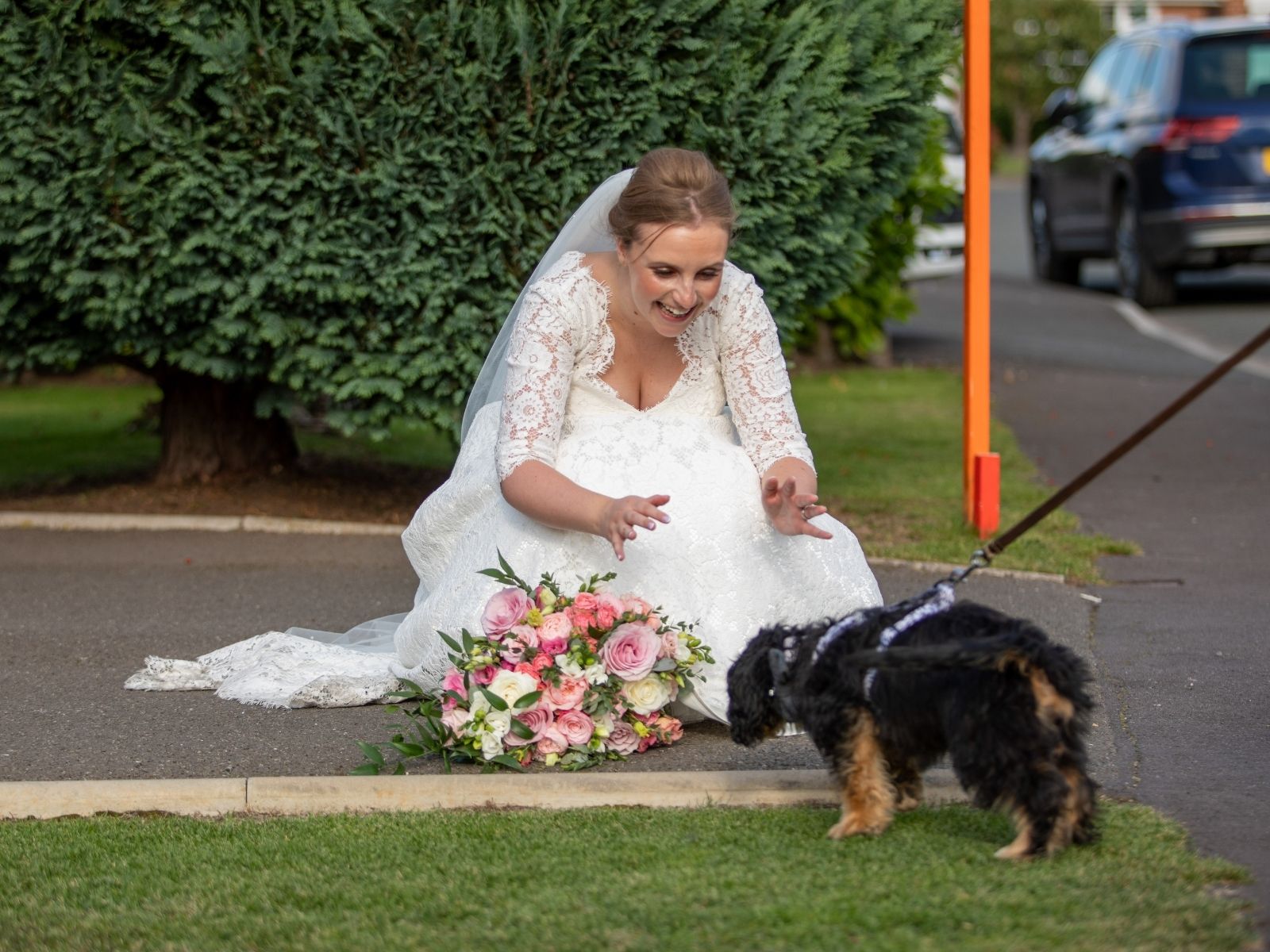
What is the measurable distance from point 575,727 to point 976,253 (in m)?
3.89

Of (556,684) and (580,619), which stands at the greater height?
(580,619)

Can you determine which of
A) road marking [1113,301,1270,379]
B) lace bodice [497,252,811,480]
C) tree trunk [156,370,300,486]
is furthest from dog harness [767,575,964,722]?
road marking [1113,301,1270,379]

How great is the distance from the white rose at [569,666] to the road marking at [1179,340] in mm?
8150

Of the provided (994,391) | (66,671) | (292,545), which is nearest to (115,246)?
(292,545)

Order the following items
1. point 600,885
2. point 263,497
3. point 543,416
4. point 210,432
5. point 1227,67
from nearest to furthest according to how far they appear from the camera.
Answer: point 600,885 → point 543,416 → point 263,497 → point 210,432 → point 1227,67

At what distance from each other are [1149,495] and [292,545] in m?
Result: 4.23

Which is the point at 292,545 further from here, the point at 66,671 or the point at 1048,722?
the point at 1048,722

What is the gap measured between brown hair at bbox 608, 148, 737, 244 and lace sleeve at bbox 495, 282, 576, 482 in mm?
383

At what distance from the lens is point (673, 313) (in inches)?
183

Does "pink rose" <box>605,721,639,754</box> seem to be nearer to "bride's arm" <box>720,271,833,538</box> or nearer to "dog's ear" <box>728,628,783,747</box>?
"dog's ear" <box>728,628,783,747</box>

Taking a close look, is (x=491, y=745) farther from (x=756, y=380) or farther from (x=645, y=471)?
(x=756, y=380)

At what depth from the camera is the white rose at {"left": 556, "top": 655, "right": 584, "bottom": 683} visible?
14.3ft

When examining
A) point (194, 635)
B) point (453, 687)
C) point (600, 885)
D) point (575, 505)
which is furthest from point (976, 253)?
point (600, 885)

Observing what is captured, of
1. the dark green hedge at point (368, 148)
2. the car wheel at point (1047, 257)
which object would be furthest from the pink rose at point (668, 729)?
the car wheel at point (1047, 257)
